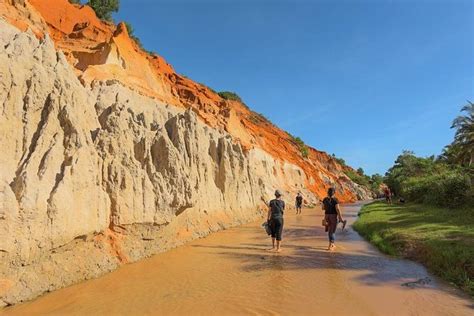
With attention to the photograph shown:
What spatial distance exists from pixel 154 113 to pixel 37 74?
9.44m

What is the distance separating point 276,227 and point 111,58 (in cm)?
1801

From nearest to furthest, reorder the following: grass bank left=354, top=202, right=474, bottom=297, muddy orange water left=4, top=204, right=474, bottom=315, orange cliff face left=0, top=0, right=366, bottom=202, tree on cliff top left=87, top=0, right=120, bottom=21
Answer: muddy orange water left=4, top=204, right=474, bottom=315 < grass bank left=354, top=202, right=474, bottom=297 < orange cliff face left=0, top=0, right=366, bottom=202 < tree on cliff top left=87, top=0, right=120, bottom=21

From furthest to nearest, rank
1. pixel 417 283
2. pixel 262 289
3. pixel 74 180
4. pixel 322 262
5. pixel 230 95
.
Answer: pixel 230 95 < pixel 322 262 < pixel 74 180 < pixel 417 283 < pixel 262 289

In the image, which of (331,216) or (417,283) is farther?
(331,216)

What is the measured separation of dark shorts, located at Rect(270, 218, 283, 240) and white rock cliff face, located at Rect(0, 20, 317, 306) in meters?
2.66

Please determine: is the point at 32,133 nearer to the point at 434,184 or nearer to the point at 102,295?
the point at 102,295

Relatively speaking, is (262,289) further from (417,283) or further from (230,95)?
(230,95)

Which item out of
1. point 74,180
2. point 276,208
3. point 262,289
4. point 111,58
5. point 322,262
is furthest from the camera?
point 111,58

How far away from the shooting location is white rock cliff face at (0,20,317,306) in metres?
6.45

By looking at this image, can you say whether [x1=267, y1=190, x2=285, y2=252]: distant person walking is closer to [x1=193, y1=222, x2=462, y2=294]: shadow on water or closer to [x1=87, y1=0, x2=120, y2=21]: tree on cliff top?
[x1=193, y1=222, x2=462, y2=294]: shadow on water

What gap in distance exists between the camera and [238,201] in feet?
64.5

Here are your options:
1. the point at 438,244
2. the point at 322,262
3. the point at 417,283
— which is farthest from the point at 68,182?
the point at 438,244

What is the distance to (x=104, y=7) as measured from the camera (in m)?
46.1

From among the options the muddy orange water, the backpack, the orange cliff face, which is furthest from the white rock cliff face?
the orange cliff face
